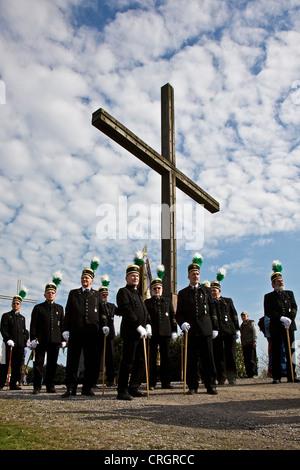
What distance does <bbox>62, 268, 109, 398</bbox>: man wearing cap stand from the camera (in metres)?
7.65

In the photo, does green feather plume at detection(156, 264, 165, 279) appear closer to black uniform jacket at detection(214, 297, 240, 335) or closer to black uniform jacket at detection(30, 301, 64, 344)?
black uniform jacket at detection(214, 297, 240, 335)

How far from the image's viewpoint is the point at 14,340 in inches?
440

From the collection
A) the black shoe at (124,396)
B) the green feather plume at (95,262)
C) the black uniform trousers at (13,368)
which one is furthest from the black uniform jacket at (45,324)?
the black uniform trousers at (13,368)

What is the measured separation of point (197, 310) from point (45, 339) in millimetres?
3128

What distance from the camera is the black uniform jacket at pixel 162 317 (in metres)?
8.91

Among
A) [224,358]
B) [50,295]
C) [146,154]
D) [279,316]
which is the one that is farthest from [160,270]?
[146,154]

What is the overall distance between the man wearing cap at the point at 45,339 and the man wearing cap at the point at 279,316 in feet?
14.5

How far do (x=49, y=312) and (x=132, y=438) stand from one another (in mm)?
5438

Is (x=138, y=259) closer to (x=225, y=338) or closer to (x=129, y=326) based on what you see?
(x=129, y=326)

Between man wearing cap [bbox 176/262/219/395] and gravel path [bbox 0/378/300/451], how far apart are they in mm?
393

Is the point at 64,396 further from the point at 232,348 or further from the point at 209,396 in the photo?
the point at 232,348

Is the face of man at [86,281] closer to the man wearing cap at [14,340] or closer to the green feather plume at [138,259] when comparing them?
the green feather plume at [138,259]

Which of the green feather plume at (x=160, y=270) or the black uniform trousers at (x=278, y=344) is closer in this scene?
the black uniform trousers at (x=278, y=344)

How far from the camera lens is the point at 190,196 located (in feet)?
39.4
